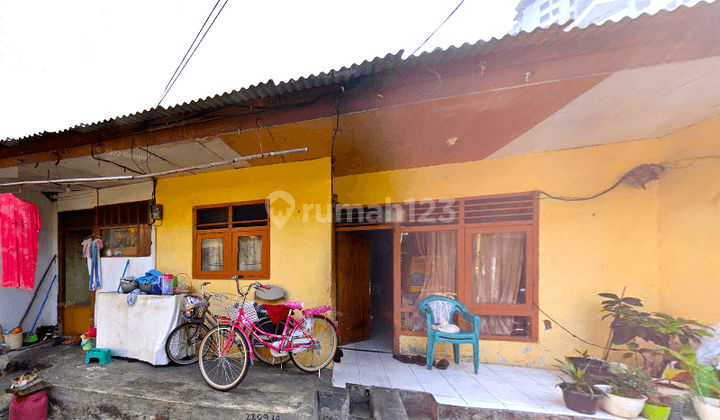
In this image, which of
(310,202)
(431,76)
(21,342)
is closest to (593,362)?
(431,76)

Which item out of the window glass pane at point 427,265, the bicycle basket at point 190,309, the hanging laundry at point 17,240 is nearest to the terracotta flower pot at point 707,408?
the window glass pane at point 427,265

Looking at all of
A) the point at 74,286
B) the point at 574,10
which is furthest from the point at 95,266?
the point at 574,10

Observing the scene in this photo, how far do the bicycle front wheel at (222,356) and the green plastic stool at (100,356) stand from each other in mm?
1889

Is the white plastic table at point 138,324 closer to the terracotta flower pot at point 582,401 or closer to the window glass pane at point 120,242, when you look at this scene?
the window glass pane at point 120,242

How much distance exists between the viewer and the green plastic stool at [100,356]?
13.0ft

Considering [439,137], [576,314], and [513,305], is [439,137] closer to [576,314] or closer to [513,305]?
[513,305]

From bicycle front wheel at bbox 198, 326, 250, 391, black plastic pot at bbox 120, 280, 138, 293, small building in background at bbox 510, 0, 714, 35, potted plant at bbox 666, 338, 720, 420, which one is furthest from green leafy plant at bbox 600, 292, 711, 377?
black plastic pot at bbox 120, 280, 138, 293

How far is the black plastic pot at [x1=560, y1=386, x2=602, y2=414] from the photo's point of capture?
107 inches

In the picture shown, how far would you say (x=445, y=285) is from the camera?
4.46 m

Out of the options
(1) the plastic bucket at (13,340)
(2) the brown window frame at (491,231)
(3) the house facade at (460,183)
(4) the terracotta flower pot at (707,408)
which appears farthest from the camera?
(1) the plastic bucket at (13,340)

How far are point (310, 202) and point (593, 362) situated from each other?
4.29 metres

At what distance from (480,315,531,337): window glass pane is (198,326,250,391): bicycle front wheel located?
346 cm

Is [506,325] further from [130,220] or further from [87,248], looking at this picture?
[87,248]

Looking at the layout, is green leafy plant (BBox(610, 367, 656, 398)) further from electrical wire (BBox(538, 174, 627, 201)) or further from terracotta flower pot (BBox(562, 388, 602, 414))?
electrical wire (BBox(538, 174, 627, 201))
